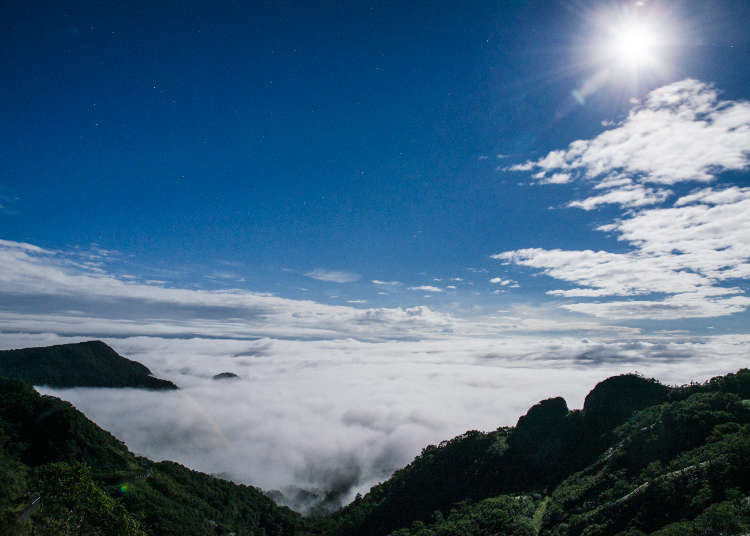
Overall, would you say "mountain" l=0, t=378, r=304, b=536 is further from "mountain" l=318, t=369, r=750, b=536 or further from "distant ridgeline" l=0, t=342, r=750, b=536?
"mountain" l=318, t=369, r=750, b=536

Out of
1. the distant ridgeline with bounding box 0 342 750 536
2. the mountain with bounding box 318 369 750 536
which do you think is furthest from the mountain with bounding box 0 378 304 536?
the mountain with bounding box 318 369 750 536

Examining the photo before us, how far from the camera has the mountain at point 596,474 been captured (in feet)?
186

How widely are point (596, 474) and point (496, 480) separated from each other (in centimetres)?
3033

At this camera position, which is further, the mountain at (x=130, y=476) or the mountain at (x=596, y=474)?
the mountain at (x=130, y=476)

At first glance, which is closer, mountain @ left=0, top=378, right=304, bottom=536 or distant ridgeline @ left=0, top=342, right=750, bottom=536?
distant ridgeline @ left=0, top=342, right=750, bottom=536

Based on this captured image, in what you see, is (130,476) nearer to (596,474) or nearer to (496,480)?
(496,480)

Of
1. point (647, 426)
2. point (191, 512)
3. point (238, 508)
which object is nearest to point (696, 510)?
point (647, 426)

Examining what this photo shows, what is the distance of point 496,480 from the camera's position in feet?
360

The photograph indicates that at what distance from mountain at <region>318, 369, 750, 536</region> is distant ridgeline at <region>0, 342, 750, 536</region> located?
14.1 inches

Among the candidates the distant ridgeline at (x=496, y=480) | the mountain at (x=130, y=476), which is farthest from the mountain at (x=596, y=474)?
the mountain at (x=130, y=476)

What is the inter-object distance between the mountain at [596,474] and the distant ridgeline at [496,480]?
36cm

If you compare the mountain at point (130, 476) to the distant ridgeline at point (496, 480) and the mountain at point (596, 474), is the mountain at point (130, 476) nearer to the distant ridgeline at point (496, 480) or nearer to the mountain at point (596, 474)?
the distant ridgeline at point (496, 480)

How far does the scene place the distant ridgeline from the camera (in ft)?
148

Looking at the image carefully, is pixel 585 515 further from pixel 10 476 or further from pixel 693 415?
pixel 10 476
